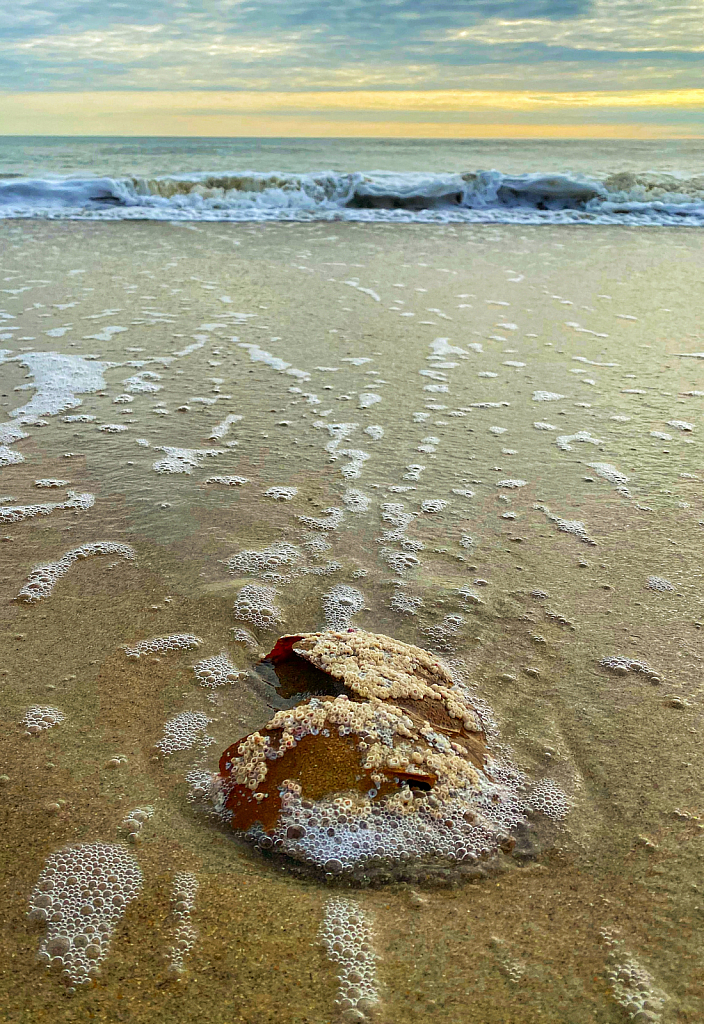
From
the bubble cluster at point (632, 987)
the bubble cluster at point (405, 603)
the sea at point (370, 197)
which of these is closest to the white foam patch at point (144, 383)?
the bubble cluster at point (405, 603)

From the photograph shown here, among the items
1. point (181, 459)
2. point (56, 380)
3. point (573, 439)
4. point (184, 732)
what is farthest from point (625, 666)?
point (56, 380)

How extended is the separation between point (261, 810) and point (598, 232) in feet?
34.3

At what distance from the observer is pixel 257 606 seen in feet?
7.51

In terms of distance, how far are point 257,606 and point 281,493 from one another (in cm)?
77

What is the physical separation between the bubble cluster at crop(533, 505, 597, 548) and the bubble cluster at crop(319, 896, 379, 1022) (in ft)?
5.40

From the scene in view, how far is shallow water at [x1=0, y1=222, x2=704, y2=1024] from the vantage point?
4.16ft

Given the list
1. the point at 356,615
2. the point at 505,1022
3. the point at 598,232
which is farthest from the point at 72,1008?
the point at 598,232

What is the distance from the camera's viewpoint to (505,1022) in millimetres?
1172

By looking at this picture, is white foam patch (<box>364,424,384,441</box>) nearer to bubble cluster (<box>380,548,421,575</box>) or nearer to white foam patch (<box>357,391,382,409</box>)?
white foam patch (<box>357,391,382,409</box>)

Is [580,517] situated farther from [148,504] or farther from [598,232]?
[598,232]

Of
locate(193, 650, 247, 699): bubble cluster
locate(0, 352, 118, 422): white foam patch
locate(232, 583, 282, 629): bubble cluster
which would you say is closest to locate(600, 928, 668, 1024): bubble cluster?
locate(193, 650, 247, 699): bubble cluster

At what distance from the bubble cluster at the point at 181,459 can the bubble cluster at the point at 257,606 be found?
37.3 inches

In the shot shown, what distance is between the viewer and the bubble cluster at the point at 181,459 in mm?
3139

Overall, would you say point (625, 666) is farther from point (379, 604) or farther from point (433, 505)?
point (433, 505)
